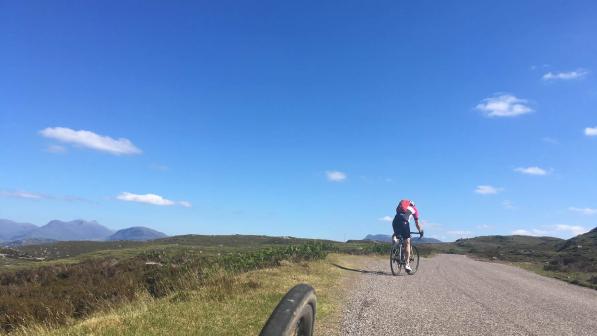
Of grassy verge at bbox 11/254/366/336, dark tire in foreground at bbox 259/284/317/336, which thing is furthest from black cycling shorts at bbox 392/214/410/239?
dark tire in foreground at bbox 259/284/317/336

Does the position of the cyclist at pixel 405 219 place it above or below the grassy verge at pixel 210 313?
above

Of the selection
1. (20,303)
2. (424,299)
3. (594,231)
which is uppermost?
(594,231)

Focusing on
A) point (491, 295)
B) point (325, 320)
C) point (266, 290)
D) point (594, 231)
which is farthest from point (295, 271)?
point (594, 231)

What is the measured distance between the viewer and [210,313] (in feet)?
27.2

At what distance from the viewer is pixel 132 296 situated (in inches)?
534

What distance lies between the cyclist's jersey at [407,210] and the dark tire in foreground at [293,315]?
13.5 m

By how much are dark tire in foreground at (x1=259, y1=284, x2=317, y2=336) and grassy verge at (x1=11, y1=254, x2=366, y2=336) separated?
336cm

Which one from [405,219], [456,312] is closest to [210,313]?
[456,312]

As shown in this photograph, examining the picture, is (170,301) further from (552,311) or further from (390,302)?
(552,311)

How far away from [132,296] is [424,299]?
8.54 m

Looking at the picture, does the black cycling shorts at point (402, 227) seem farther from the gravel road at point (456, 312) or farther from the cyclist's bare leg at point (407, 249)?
the gravel road at point (456, 312)

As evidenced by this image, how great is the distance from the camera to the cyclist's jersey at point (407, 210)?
56.0ft

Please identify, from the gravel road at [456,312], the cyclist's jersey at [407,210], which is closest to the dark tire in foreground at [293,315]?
the gravel road at [456,312]

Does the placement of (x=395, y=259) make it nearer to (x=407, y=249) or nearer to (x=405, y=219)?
(x=407, y=249)
